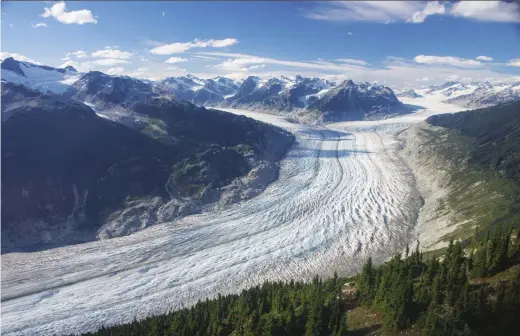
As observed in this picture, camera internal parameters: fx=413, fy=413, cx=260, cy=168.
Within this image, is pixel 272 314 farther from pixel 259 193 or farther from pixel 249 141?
pixel 249 141

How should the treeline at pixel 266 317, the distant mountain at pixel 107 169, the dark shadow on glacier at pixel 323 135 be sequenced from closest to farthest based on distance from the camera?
the treeline at pixel 266 317 → the distant mountain at pixel 107 169 → the dark shadow on glacier at pixel 323 135

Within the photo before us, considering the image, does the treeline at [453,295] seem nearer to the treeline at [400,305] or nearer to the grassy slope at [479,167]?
the treeline at [400,305]

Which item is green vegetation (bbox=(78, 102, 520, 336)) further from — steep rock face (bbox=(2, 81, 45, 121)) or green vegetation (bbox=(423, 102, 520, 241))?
steep rock face (bbox=(2, 81, 45, 121))

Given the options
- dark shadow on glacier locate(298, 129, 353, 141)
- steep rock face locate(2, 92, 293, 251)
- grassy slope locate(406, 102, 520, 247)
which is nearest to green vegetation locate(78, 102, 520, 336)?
grassy slope locate(406, 102, 520, 247)

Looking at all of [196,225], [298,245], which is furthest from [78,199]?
[298,245]

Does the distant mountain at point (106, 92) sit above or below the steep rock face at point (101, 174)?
above

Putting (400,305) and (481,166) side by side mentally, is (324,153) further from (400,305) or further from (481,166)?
(400,305)

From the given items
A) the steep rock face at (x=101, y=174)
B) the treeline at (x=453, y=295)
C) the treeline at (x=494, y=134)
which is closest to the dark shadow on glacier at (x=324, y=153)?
A: the steep rock face at (x=101, y=174)
